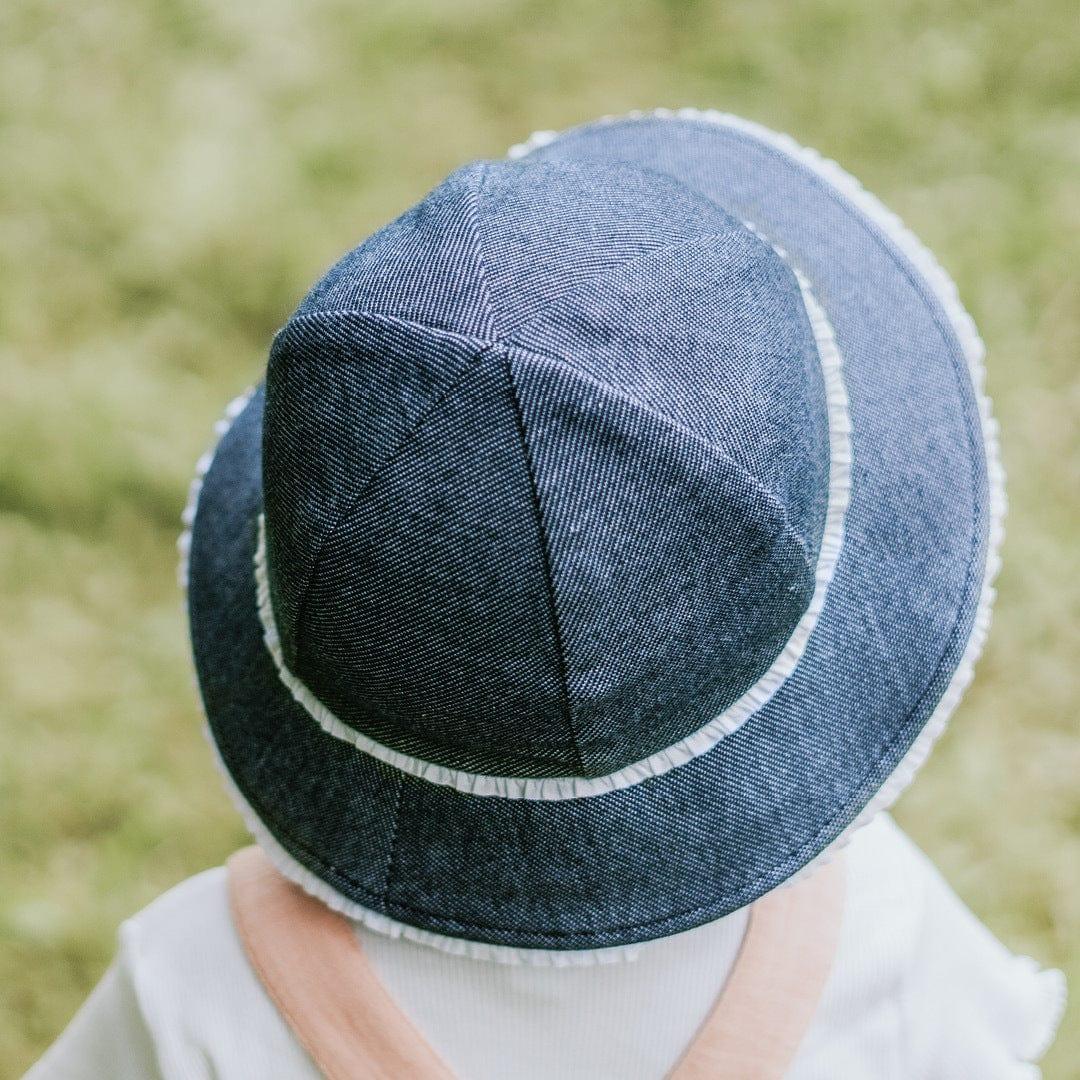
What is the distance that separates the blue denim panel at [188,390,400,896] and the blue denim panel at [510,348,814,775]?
18 cm

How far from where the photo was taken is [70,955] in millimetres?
1734

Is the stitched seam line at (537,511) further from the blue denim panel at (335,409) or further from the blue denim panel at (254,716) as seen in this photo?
the blue denim panel at (254,716)

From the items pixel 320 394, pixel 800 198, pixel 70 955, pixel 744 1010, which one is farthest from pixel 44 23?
pixel 744 1010

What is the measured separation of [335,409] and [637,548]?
176mm

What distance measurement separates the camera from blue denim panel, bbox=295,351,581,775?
0.66 meters

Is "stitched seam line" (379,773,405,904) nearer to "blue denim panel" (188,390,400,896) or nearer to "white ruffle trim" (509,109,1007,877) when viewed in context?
"blue denim panel" (188,390,400,896)

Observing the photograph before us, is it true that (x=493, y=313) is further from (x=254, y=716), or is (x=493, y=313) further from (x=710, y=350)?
(x=254, y=716)

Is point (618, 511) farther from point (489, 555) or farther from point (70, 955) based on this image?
point (70, 955)

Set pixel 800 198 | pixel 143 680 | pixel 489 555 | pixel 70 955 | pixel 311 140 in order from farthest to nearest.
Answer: pixel 311 140 < pixel 143 680 < pixel 70 955 < pixel 800 198 < pixel 489 555

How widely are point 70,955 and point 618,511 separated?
138 cm

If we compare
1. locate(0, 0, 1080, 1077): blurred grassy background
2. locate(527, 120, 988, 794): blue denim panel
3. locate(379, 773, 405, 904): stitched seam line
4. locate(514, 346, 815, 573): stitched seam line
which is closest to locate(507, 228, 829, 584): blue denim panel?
locate(514, 346, 815, 573): stitched seam line

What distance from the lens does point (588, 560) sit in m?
0.66

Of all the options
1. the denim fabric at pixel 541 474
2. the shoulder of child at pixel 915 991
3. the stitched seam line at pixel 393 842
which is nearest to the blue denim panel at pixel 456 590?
the denim fabric at pixel 541 474

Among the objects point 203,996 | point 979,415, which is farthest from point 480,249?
point 203,996
